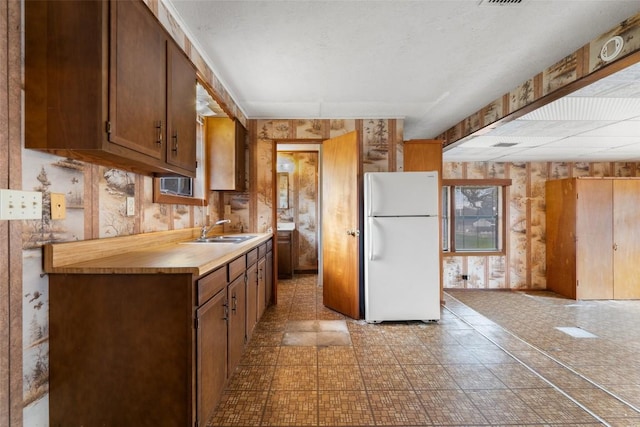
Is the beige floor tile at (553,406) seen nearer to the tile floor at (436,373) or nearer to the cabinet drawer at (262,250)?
the tile floor at (436,373)

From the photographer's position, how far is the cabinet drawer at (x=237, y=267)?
192 cm

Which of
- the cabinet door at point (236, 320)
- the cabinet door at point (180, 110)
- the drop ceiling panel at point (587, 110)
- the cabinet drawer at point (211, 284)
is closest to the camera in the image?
the cabinet drawer at point (211, 284)

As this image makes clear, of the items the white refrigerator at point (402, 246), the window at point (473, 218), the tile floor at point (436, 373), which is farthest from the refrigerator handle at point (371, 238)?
the window at point (473, 218)

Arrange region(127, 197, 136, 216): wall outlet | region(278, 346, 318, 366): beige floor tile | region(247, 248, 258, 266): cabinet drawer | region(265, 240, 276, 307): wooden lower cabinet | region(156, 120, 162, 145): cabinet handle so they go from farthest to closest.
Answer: region(265, 240, 276, 307): wooden lower cabinet < region(247, 248, 258, 266): cabinet drawer < region(278, 346, 318, 366): beige floor tile < region(127, 197, 136, 216): wall outlet < region(156, 120, 162, 145): cabinet handle

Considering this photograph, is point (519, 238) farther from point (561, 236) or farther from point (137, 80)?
point (137, 80)

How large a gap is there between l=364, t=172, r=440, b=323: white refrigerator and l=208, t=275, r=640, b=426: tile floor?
0.23m

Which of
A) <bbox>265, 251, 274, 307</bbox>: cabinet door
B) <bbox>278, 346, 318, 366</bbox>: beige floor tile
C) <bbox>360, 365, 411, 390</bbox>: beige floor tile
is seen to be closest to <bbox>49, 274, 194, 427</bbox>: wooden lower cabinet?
<bbox>278, 346, 318, 366</bbox>: beige floor tile

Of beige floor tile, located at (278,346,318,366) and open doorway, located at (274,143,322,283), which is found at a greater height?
open doorway, located at (274,143,322,283)

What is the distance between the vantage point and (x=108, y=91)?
1.18 meters

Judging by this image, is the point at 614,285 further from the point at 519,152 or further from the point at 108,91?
the point at 108,91

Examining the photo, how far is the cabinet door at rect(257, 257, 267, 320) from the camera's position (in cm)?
290

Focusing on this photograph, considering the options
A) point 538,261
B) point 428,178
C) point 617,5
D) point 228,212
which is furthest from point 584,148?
point 228,212

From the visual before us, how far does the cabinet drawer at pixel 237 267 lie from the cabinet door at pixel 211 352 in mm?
164

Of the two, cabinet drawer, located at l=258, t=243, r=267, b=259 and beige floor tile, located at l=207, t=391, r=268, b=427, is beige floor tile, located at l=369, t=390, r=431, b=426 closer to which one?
beige floor tile, located at l=207, t=391, r=268, b=427
